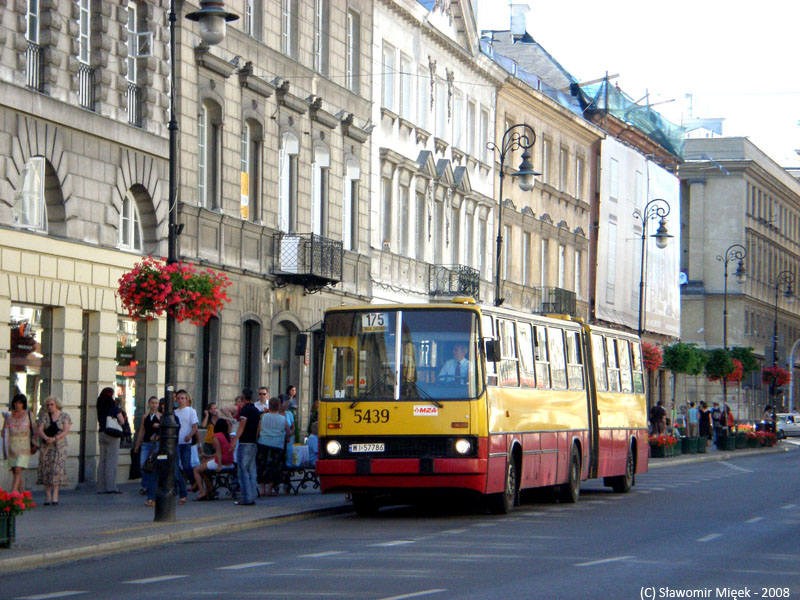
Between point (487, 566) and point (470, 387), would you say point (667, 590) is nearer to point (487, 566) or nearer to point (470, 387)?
point (487, 566)

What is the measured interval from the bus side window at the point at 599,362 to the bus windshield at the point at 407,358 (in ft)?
22.3

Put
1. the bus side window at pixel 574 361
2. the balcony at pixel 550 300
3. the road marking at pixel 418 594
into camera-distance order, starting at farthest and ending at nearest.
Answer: the balcony at pixel 550 300, the bus side window at pixel 574 361, the road marking at pixel 418 594

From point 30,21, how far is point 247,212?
30.8ft

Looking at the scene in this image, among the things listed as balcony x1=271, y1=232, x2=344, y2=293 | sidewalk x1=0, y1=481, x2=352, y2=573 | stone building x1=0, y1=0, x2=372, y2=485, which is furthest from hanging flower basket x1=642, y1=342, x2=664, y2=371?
sidewalk x1=0, y1=481, x2=352, y2=573

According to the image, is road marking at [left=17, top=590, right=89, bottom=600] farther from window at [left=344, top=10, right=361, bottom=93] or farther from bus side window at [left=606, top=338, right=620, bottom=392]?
window at [left=344, top=10, right=361, bottom=93]

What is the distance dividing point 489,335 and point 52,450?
6.76m

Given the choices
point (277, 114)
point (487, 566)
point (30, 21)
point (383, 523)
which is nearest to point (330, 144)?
point (277, 114)

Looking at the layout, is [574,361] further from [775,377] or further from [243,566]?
[775,377]

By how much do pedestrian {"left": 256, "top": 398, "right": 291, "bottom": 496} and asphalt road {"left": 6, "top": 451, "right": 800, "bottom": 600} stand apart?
228 centimetres

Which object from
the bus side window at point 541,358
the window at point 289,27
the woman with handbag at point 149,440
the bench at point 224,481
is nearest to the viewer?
the woman with handbag at point 149,440

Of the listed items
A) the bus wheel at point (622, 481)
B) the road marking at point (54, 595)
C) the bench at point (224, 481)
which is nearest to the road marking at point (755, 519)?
the bus wheel at point (622, 481)

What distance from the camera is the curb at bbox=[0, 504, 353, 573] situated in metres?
15.6

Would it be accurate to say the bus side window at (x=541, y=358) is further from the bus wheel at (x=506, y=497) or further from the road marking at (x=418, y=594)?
the road marking at (x=418, y=594)

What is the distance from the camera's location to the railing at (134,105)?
2984cm
